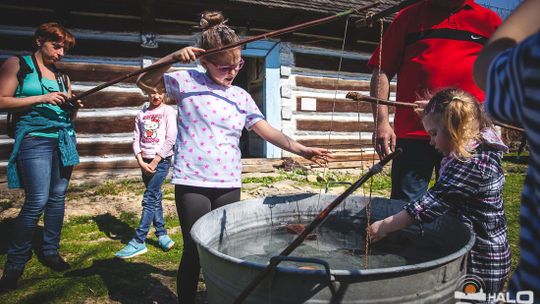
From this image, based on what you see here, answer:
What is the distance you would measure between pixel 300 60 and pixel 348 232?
6.27 m

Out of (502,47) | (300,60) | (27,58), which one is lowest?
(502,47)

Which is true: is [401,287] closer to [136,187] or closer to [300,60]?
[136,187]

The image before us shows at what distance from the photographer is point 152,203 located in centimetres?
366

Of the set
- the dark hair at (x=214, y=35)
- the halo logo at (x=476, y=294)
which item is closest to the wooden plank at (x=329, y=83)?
the dark hair at (x=214, y=35)

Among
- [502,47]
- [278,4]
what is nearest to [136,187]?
[278,4]

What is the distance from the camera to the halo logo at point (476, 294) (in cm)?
83

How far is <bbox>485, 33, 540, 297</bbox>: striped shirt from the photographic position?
74 centimetres

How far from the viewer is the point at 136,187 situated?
6172 mm

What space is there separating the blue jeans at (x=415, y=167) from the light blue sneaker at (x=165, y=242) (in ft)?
7.67

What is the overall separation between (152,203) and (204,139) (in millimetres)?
1755

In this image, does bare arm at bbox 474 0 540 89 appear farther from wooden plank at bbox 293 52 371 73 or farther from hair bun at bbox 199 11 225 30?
wooden plank at bbox 293 52 371 73

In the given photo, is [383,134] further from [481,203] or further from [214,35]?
[214,35]

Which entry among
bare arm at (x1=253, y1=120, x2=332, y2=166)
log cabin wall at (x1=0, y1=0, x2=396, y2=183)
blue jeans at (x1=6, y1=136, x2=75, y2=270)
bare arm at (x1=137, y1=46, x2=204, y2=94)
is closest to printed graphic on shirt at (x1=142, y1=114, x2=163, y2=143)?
blue jeans at (x1=6, y1=136, x2=75, y2=270)

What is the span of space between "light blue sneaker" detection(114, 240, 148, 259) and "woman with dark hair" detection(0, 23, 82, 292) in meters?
0.75
